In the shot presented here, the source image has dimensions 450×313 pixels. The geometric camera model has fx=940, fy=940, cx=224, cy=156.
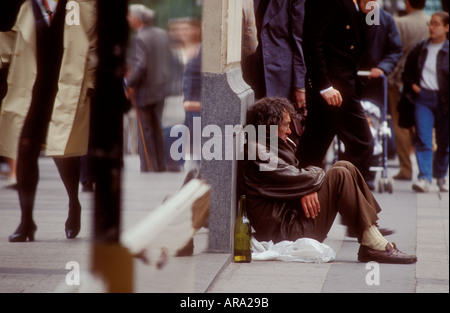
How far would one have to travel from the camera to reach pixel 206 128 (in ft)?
19.5

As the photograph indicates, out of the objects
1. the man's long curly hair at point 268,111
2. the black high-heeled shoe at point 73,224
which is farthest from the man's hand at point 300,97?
the black high-heeled shoe at point 73,224

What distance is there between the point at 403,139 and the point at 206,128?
5.61 meters

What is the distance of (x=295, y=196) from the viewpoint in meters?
5.99

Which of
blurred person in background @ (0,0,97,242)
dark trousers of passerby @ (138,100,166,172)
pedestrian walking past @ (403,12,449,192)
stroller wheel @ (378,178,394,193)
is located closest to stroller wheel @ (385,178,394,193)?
stroller wheel @ (378,178,394,193)

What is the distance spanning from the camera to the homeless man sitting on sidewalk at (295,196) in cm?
588

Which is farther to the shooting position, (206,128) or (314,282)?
(206,128)

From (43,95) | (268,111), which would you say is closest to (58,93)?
(43,95)

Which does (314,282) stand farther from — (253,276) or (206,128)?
(206,128)

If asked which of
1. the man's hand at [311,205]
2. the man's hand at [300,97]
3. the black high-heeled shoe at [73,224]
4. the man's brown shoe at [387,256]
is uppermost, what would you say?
the man's hand at [300,97]

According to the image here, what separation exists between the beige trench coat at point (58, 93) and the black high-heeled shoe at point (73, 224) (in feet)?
2.23

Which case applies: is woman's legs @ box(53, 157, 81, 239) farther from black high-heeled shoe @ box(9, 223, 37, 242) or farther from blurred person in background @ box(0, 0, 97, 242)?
black high-heeled shoe @ box(9, 223, 37, 242)

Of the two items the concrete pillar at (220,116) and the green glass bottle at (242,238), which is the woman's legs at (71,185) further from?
the green glass bottle at (242,238)

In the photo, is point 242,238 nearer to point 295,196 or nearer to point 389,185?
point 295,196

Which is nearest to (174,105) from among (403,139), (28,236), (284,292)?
(284,292)
